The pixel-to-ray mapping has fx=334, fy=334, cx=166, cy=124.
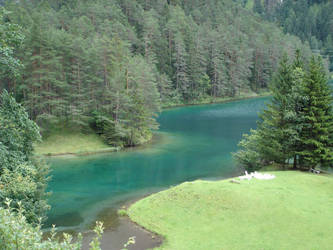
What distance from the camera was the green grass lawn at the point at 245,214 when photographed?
667 inches

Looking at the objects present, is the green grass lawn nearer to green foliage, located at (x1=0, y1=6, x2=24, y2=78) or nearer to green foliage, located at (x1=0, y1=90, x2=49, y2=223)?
green foliage, located at (x1=0, y1=90, x2=49, y2=223)

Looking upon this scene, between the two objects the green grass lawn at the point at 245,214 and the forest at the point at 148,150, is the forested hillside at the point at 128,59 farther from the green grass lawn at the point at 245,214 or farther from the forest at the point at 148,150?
the green grass lawn at the point at 245,214

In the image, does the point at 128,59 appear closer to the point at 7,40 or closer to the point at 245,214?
the point at 7,40

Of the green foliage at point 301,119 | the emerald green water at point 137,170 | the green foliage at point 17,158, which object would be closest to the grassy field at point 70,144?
the emerald green water at point 137,170

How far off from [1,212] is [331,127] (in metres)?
28.8

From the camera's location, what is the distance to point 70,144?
151 feet

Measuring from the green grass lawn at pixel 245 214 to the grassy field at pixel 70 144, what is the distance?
23.1 metres

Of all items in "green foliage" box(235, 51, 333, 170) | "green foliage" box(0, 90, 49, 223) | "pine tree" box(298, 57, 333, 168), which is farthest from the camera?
"green foliage" box(235, 51, 333, 170)

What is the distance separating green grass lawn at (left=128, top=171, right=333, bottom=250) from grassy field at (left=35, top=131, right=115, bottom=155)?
2314 cm

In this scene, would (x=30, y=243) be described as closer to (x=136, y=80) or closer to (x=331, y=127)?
(x=331, y=127)

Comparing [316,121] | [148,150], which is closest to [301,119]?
[316,121]

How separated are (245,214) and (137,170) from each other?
18.7 metres

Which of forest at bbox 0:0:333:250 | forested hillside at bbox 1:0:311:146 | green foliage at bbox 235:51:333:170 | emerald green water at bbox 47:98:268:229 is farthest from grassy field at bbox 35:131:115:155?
green foliage at bbox 235:51:333:170

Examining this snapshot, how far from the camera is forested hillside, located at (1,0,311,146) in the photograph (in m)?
47.0
